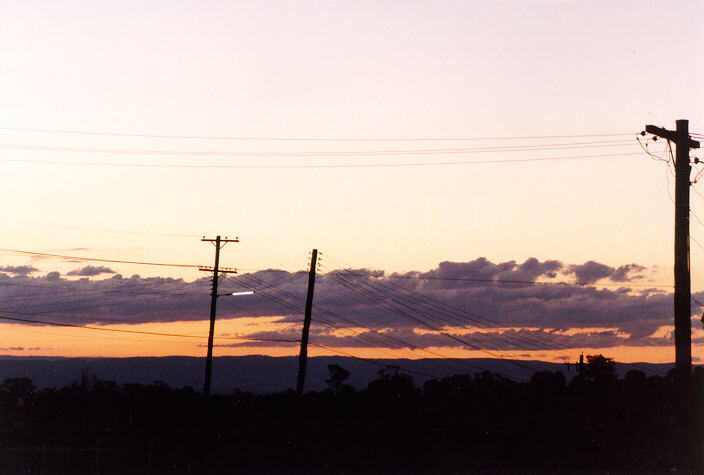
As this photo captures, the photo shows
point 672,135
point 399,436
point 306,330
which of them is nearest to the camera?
point 672,135

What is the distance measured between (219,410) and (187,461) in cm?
5518

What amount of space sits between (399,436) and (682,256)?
40.7 metres

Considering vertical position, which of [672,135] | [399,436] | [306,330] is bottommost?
[399,436]

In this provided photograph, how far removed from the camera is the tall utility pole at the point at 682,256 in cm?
2572

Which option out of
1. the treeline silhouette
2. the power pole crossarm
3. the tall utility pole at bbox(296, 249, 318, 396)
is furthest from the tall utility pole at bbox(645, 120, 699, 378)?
the tall utility pole at bbox(296, 249, 318, 396)

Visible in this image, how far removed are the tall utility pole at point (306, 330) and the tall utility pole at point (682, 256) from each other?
26.2 meters

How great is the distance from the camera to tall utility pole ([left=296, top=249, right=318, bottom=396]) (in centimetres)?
4975

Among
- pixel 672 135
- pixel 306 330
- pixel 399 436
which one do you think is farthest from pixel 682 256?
pixel 399 436

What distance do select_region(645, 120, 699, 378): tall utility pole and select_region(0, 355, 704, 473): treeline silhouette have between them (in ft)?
7.31

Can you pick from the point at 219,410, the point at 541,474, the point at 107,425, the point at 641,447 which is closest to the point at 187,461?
the point at 541,474

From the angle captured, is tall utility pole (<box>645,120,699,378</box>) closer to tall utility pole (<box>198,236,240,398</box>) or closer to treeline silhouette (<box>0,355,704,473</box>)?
treeline silhouette (<box>0,355,704,473</box>)

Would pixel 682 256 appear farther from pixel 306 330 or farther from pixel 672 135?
pixel 306 330

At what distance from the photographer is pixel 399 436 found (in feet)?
211

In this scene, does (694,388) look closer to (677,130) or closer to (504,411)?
(677,130)
